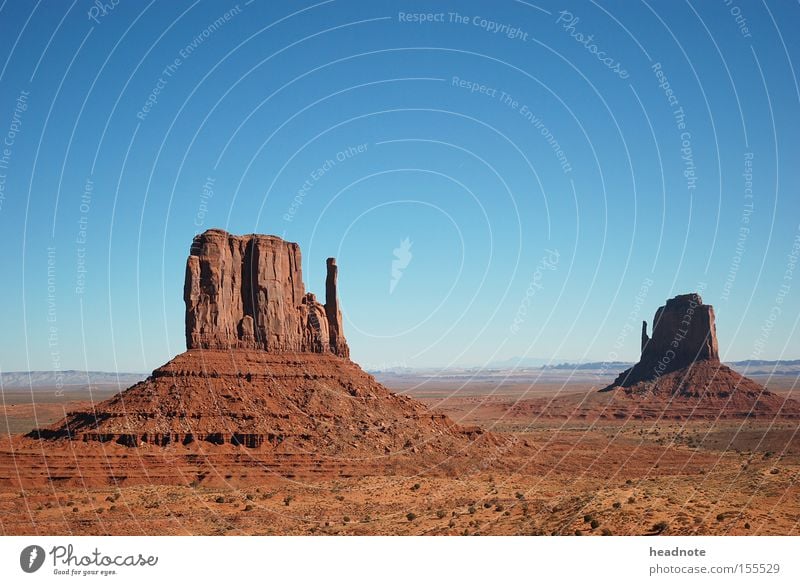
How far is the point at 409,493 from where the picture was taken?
54938mm

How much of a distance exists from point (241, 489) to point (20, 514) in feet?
48.7

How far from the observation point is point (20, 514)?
47.3 m

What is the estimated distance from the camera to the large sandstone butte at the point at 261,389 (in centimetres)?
6291

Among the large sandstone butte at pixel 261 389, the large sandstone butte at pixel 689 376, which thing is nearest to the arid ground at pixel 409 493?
the large sandstone butte at pixel 261 389

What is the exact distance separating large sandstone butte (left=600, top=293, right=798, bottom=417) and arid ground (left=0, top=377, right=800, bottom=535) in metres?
50.1

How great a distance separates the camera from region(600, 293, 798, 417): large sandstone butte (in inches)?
5492

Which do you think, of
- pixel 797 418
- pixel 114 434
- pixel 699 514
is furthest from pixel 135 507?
pixel 797 418

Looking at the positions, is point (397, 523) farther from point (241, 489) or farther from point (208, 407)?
point (208, 407)

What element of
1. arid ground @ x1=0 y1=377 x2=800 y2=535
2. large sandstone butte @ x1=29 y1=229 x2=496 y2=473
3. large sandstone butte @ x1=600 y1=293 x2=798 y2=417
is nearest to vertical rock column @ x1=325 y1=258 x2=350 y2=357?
large sandstone butte @ x1=29 y1=229 x2=496 y2=473

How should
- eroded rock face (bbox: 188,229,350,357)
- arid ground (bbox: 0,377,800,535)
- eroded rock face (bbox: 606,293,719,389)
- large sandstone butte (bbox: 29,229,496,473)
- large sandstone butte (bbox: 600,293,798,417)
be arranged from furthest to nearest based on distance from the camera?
1. eroded rock face (bbox: 606,293,719,389)
2. large sandstone butte (bbox: 600,293,798,417)
3. eroded rock face (bbox: 188,229,350,357)
4. large sandstone butte (bbox: 29,229,496,473)
5. arid ground (bbox: 0,377,800,535)

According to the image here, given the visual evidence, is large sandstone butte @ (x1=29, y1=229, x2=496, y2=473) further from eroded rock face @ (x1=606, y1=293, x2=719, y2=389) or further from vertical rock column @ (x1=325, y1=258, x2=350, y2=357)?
eroded rock face @ (x1=606, y1=293, x2=719, y2=389)

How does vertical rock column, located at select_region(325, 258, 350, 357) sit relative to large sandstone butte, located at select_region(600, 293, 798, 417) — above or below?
above

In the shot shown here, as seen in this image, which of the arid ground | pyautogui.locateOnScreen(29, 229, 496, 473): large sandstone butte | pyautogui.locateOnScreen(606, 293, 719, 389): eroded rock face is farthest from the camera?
pyautogui.locateOnScreen(606, 293, 719, 389): eroded rock face
